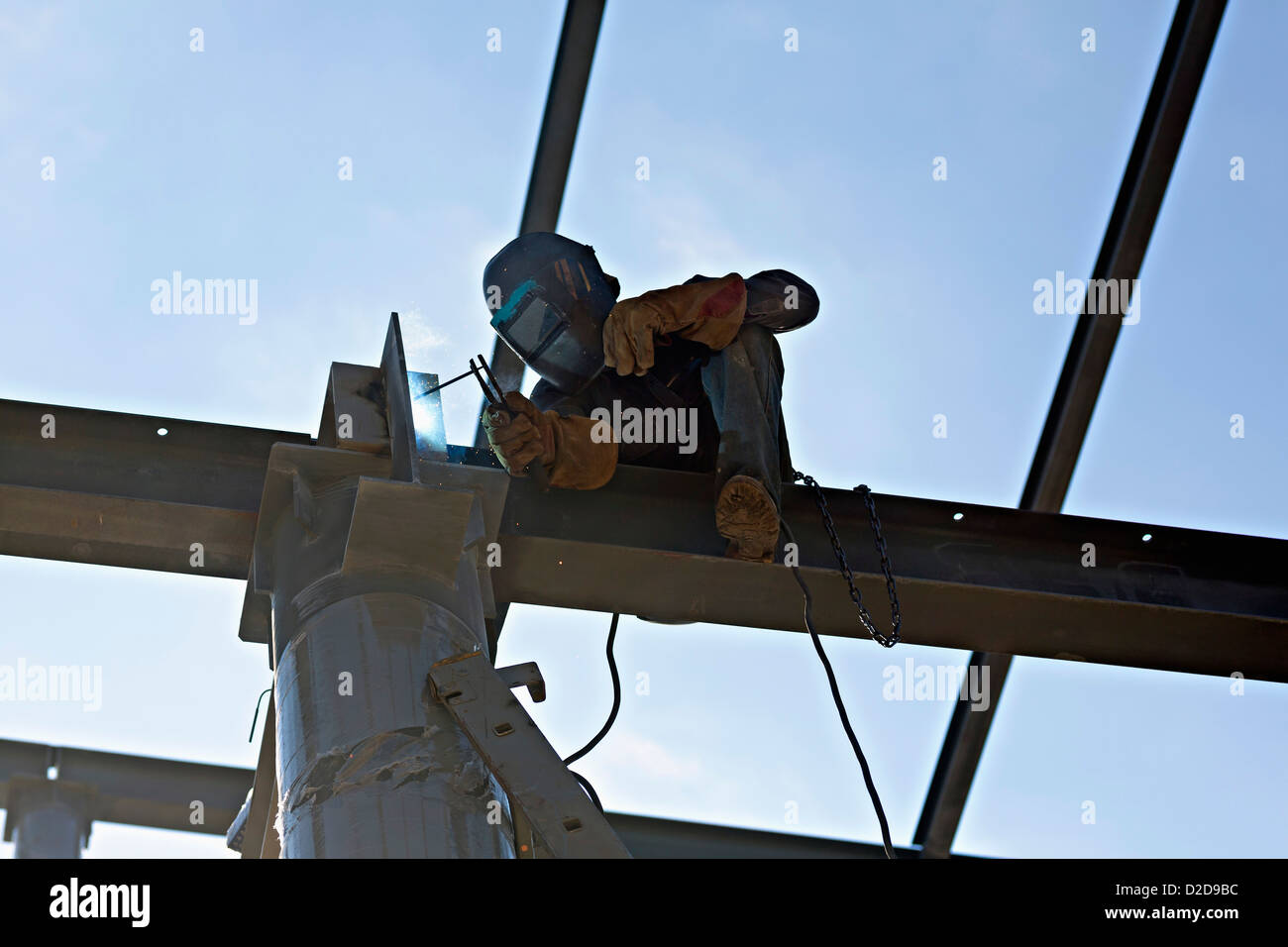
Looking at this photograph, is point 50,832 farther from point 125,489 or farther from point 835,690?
point 835,690

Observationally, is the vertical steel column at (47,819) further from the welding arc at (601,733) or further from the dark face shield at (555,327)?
the dark face shield at (555,327)

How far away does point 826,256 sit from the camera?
16.2 ft

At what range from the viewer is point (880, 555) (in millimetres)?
3986

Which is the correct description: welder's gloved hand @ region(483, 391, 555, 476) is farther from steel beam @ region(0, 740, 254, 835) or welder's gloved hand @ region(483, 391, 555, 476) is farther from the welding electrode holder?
steel beam @ region(0, 740, 254, 835)

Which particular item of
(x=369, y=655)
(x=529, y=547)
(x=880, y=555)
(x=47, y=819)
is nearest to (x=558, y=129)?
(x=529, y=547)

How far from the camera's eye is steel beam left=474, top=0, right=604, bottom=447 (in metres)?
4.51

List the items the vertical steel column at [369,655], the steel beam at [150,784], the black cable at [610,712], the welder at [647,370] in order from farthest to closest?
the steel beam at [150,784] < the welder at [647,370] < the black cable at [610,712] < the vertical steel column at [369,655]

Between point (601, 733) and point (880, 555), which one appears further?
point (880, 555)

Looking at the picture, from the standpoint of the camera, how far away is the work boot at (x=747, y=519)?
3600mm

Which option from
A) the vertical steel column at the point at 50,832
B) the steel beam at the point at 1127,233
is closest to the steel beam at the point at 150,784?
the vertical steel column at the point at 50,832

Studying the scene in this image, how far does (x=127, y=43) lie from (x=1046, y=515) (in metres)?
3.02

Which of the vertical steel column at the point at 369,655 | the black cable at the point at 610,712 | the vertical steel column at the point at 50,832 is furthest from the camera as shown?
the vertical steel column at the point at 50,832

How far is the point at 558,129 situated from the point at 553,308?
0.76 meters
